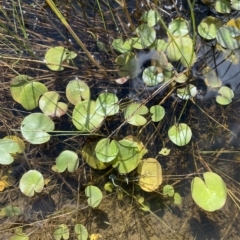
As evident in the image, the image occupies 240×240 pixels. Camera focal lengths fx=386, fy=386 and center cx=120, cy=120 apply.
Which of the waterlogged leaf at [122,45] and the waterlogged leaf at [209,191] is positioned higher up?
the waterlogged leaf at [122,45]

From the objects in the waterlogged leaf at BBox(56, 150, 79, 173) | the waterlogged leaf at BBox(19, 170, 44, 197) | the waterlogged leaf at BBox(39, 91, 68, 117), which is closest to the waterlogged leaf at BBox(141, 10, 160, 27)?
the waterlogged leaf at BBox(39, 91, 68, 117)

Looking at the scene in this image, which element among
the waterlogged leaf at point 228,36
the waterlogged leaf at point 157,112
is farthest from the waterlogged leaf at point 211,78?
the waterlogged leaf at point 157,112

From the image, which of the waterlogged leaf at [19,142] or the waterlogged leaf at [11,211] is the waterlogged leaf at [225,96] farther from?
the waterlogged leaf at [11,211]

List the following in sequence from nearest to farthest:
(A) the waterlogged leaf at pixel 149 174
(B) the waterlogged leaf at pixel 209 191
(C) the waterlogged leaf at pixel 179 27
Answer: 1. (B) the waterlogged leaf at pixel 209 191
2. (A) the waterlogged leaf at pixel 149 174
3. (C) the waterlogged leaf at pixel 179 27

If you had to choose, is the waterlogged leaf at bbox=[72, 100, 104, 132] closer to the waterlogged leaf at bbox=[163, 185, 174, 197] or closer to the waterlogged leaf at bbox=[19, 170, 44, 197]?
the waterlogged leaf at bbox=[19, 170, 44, 197]

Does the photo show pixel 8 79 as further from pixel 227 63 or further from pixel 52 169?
pixel 227 63

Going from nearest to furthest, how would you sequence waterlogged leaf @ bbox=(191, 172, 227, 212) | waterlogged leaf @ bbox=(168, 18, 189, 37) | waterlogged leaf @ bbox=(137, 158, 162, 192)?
waterlogged leaf @ bbox=(191, 172, 227, 212)
waterlogged leaf @ bbox=(137, 158, 162, 192)
waterlogged leaf @ bbox=(168, 18, 189, 37)
